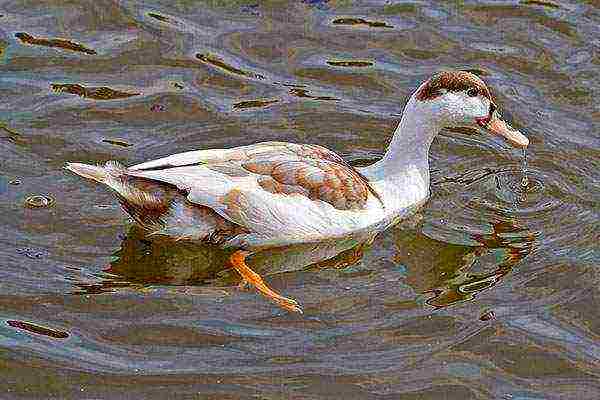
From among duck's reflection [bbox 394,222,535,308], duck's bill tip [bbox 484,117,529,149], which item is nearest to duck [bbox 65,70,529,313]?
duck's bill tip [bbox 484,117,529,149]

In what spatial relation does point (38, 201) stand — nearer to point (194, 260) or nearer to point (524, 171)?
point (194, 260)

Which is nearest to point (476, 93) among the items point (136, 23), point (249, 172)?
point (249, 172)

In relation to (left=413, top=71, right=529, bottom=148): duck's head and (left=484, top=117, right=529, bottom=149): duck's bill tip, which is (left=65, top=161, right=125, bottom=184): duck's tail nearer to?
(left=413, top=71, right=529, bottom=148): duck's head

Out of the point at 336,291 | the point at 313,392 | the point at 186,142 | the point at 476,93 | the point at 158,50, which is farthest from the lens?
the point at 158,50

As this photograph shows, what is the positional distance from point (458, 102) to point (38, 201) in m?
2.89

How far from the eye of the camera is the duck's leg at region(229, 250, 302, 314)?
7547mm

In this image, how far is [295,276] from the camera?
7.91m

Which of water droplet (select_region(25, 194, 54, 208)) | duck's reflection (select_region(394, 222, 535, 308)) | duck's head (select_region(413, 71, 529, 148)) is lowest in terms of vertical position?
duck's reflection (select_region(394, 222, 535, 308))

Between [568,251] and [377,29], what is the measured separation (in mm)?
3558

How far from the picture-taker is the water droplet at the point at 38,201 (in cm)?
835

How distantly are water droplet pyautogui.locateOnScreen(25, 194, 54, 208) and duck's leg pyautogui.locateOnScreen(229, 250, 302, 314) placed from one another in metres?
1.35

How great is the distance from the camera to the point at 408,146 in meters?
8.59

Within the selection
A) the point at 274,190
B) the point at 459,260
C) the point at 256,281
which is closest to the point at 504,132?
the point at 459,260

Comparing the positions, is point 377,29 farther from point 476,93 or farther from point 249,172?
point 249,172
